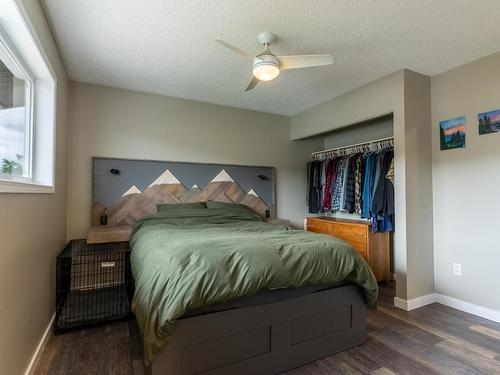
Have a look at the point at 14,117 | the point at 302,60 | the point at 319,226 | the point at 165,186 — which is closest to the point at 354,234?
the point at 319,226

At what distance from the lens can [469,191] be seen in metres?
2.75

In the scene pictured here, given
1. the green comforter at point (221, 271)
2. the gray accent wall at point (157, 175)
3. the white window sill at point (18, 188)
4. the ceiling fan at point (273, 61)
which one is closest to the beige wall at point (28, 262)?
the white window sill at point (18, 188)

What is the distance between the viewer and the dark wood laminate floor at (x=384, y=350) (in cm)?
181

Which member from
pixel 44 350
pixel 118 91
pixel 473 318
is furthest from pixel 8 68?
pixel 473 318

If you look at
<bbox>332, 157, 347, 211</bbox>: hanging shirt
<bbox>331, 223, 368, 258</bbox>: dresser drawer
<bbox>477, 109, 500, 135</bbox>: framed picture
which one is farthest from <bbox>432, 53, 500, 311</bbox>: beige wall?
<bbox>332, 157, 347, 211</bbox>: hanging shirt

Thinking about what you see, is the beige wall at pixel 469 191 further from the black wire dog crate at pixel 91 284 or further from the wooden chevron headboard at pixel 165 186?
the black wire dog crate at pixel 91 284

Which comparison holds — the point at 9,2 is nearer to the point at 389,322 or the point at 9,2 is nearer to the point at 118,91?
the point at 118,91

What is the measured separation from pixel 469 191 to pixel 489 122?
2.21 ft

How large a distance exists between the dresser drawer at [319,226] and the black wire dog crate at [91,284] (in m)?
2.58

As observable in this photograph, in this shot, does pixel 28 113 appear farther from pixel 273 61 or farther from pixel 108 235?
pixel 273 61

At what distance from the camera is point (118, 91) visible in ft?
11.4

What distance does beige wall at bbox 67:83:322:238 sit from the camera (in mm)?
3281

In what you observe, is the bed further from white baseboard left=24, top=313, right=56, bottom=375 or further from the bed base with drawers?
white baseboard left=24, top=313, right=56, bottom=375

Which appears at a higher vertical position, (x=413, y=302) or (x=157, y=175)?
(x=157, y=175)
